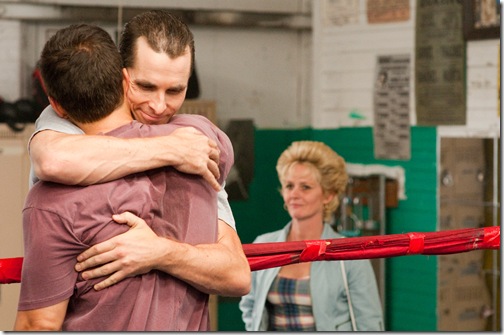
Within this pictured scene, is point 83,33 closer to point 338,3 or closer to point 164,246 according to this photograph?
point 164,246

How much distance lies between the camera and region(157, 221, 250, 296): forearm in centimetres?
152

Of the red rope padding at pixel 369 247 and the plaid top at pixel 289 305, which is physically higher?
the red rope padding at pixel 369 247

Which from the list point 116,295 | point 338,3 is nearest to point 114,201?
point 116,295

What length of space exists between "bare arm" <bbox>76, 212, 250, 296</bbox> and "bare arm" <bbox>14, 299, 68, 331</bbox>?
7 centimetres

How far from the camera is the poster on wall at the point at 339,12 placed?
511cm

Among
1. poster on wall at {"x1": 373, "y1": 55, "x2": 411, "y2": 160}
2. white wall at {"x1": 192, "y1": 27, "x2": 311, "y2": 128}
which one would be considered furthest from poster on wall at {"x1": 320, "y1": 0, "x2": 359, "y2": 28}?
poster on wall at {"x1": 373, "y1": 55, "x2": 411, "y2": 160}

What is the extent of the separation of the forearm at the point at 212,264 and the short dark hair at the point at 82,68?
0.96 ft

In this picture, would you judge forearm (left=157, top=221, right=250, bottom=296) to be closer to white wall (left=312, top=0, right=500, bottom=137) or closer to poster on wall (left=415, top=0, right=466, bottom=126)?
white wall (left=312, top=0, right=500, bottom=137)

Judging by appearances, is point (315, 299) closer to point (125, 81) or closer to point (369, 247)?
point (369, 247)

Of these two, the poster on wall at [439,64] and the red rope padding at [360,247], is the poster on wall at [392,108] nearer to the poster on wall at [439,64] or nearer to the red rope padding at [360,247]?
the poster on wall at [439,64]

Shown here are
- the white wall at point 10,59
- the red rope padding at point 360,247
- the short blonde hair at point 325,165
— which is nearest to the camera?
the red rope padding at point 360,247

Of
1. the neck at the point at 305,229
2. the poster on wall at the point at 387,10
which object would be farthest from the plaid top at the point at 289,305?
the poster on wall at the point at 387,10

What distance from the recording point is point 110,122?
5.01 feet

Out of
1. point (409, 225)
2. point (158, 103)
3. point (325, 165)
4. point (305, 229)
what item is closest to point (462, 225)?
point (409, 225)
